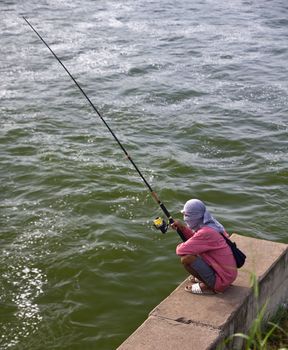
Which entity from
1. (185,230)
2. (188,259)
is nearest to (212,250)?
(188,259)

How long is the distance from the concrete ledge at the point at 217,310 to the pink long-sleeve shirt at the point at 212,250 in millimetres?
237

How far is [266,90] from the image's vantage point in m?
15.5

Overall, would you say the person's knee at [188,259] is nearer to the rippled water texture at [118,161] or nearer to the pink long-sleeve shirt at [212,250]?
the pink long-sleeve shirt at [212,250]

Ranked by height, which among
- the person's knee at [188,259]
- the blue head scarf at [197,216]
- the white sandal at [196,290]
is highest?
the blue head scarf at [197,216]

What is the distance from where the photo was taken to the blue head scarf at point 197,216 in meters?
5.93

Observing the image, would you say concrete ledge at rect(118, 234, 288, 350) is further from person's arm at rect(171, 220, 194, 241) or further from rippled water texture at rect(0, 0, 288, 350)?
rippled water texture at rect(0, 0, 288, 350)

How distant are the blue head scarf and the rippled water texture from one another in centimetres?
160

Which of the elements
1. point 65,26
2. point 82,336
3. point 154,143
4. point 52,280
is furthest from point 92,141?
point 65,26

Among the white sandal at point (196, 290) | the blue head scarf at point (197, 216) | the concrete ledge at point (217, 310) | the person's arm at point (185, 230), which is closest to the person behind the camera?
the concrete ledge at point (217, 310)

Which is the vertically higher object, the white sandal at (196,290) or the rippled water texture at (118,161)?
the white sandal at (196,290)

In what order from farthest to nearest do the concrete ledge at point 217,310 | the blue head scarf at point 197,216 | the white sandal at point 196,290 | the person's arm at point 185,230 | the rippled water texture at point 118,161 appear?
the rippled water texture at point 118,161 → the person's arm at point 185,230 → the blue head scarf at point 197,216 → the white sandal at point 196,290 → the concrete ledge at point 217,310

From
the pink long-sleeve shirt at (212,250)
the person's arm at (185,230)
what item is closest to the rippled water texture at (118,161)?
the person's arm at (185,230)

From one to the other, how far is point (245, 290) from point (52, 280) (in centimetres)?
280

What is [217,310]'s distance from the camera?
5.45 meters
